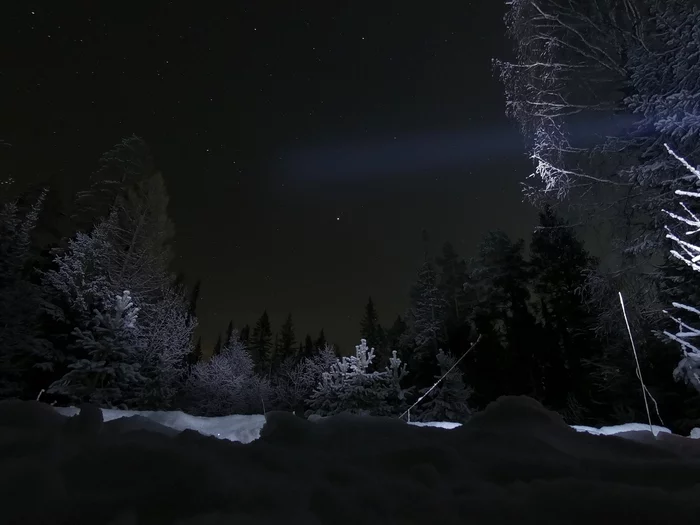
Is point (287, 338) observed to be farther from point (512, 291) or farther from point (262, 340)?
point (512, 291)

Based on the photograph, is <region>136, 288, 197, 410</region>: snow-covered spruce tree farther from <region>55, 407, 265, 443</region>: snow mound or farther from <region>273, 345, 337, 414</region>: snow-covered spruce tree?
<region>55, 407, 265, 443</region>: snow mound

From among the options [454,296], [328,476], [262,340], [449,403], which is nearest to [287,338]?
[262,340]

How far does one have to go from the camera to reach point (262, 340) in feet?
185

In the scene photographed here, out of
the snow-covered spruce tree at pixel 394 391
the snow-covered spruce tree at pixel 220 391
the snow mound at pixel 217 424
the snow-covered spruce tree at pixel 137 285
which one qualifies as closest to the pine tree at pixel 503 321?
the snow-covered spruce tree at pixel 394 391

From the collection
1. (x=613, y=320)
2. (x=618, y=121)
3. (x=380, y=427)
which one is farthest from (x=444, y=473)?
(x=618, y=121)

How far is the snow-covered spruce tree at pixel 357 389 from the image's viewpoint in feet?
40.1

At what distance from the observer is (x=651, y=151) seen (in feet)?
24.0

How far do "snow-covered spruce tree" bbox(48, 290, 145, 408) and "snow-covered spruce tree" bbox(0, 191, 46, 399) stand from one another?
2.10 metres

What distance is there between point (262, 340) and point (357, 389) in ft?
152

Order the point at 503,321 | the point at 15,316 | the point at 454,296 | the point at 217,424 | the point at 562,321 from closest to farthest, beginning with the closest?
the point at 217,424
the point at 15,316
the point at 562,321
the point at 503,321
the point at 454,296

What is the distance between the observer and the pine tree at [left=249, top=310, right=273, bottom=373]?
54.6 meters

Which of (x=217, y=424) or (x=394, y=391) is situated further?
(x=394, y=391)

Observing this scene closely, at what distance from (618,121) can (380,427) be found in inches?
336

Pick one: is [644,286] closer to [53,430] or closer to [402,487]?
[402,487]
